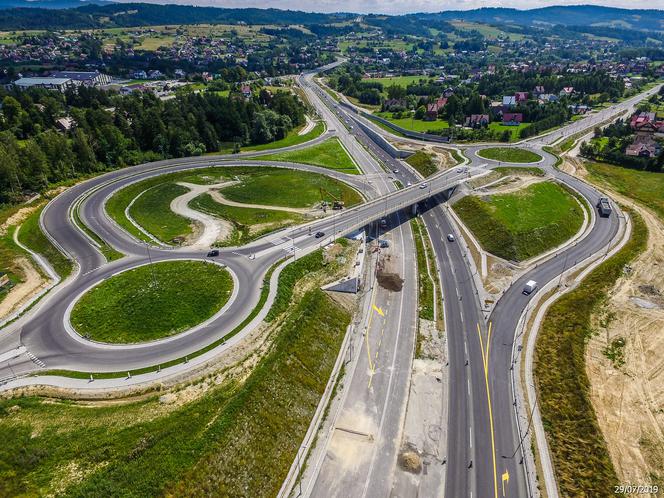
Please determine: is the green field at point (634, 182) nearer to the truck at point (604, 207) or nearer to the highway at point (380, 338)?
the truck at point (604, 207)

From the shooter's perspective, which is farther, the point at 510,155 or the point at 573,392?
the point at 510,155

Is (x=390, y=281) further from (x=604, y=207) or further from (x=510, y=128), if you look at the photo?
(x=510, y=128)

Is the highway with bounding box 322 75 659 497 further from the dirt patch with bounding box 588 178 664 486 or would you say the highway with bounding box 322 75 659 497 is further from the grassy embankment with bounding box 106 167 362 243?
the grassy embankment with bounding box 106 167 362 243

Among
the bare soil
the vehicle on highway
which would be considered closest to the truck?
the bare soil

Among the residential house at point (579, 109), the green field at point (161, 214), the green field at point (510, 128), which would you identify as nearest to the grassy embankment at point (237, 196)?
the green field at point (161, 214)

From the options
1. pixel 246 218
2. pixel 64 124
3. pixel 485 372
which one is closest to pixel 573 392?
pixel 485 372

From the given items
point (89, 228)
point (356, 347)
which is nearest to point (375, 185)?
point (356, 347)

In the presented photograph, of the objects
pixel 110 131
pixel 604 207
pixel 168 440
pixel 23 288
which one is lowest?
pixel 23 288
